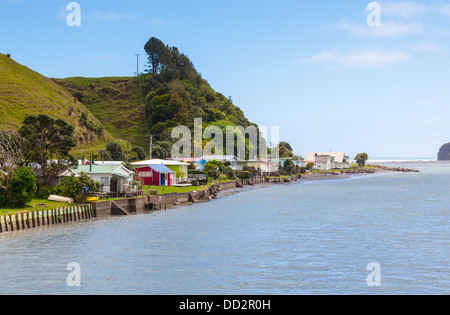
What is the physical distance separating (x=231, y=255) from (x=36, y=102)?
130 metres

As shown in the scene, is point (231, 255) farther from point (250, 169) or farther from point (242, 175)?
point (250, 169)

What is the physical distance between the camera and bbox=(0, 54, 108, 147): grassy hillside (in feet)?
461

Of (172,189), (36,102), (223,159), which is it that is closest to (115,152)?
(223,159)

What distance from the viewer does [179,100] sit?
187m

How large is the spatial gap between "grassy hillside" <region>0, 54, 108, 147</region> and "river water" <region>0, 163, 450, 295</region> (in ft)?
311

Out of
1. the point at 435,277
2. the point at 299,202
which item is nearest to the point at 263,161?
the point at 299,202

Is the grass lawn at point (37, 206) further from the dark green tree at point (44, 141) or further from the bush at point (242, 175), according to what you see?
the bush at point (242, 175)

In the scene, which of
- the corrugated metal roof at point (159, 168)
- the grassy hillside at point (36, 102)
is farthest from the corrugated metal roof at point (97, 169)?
the grassy hillside at point (36, 102)

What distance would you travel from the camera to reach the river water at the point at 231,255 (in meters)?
29.1

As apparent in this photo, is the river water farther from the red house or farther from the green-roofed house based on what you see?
the red house

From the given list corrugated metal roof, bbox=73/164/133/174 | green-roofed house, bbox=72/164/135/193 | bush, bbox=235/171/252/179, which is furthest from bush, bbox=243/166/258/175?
corrugated metal roof, bbox=73/164/133/174
